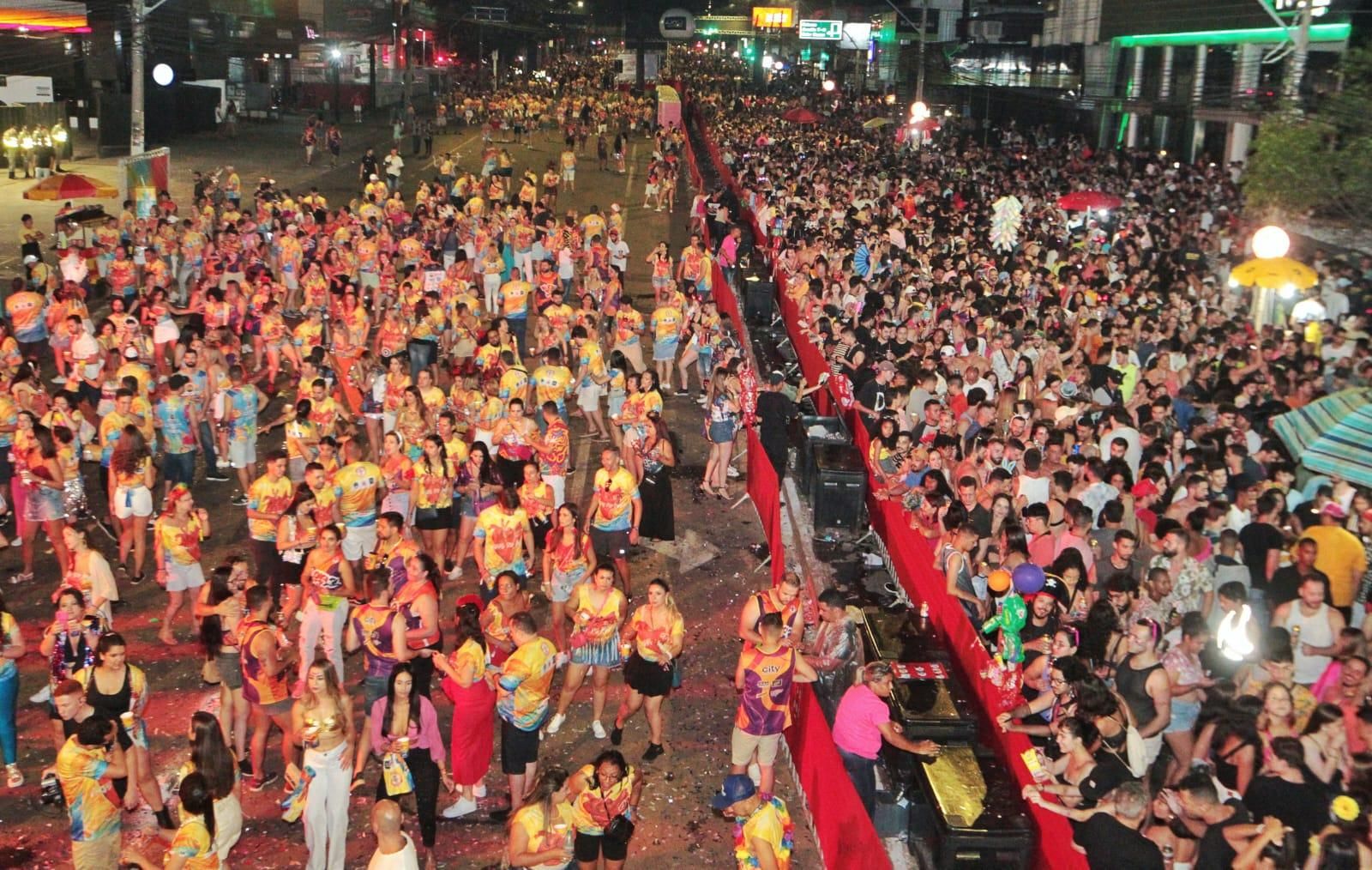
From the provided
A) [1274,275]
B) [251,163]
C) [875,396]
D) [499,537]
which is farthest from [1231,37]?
[499,537]

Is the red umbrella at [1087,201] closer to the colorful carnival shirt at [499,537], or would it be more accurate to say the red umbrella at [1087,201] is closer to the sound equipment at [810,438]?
the sound equipment at [810,438]

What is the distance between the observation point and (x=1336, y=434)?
9.72 m

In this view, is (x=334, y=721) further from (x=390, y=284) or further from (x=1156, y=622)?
(x=390, y=284)

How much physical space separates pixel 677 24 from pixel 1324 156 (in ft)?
205

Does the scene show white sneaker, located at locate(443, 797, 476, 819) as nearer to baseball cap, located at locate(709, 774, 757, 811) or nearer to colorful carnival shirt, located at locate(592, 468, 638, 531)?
baseball cap, located at locate(709, 774, 757, 811)

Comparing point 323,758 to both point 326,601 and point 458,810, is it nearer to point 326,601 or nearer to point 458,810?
→ point 458,810

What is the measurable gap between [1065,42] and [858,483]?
42.9 m

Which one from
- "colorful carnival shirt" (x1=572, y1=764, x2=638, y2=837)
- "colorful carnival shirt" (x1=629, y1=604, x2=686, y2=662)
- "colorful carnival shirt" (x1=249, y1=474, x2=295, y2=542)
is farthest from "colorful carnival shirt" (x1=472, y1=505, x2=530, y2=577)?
"colorful carnival shirt" (x1=572, y1=764, x2=638, y2=837)

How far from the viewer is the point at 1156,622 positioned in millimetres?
8453

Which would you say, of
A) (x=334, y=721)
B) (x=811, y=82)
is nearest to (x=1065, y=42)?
(x=811, y=82)

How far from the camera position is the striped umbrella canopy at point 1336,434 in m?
9.41

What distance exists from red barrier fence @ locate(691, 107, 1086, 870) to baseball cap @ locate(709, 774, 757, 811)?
45 centimetres

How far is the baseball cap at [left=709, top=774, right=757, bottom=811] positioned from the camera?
26.2ft

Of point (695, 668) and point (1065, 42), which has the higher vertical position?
point (1065, 42)
